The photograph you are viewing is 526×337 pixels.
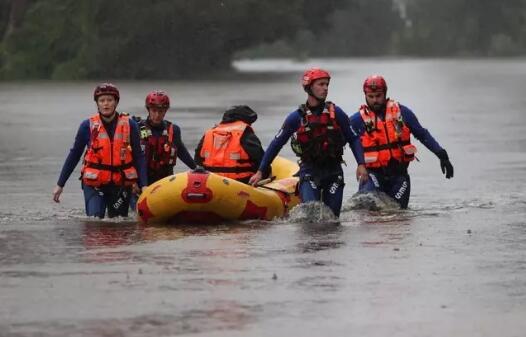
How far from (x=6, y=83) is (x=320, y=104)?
5681 centimetres

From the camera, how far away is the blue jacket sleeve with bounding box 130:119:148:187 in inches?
626

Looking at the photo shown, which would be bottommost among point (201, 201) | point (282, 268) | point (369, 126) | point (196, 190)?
point (282, 268)

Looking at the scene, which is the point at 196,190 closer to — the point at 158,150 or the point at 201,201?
the point at 201,201

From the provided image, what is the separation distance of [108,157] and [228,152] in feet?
4.24

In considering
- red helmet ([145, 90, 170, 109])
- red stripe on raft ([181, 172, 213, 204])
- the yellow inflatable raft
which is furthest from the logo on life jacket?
red stripe on raft ([181, 172, 213, 204])

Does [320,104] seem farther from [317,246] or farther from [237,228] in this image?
[317,246]

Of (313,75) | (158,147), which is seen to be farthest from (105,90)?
(313,75)

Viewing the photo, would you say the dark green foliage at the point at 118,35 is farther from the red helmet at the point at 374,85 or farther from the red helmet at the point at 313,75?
the red helmet at the point at 313,75

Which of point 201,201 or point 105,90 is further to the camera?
point 105,90

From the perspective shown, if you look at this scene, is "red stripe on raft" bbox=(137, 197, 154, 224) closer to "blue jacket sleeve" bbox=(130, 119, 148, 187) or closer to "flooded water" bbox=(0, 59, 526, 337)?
"flooded water" bbox=(0, 59, 526, 337)

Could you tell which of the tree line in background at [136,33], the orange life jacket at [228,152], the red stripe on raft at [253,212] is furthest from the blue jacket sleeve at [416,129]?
the tree line in background at [136,33]

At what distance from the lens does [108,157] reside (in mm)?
15945

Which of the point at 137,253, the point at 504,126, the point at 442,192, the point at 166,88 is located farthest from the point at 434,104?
the point at 137,253

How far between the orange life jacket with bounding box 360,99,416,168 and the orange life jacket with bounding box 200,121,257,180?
1259 millimetres
